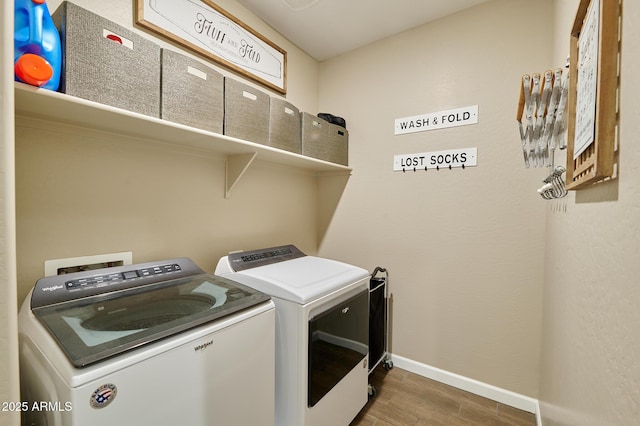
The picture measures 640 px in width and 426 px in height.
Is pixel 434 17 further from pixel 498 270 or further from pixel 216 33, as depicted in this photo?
pixel 498 270

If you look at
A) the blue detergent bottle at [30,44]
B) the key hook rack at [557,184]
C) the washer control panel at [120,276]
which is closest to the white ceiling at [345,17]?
the blue detergent bottle at [30,44]

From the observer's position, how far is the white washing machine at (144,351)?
688 mm

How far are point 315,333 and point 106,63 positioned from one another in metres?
1.43

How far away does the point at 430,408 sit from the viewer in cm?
174

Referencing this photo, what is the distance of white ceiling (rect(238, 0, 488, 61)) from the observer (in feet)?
6.01

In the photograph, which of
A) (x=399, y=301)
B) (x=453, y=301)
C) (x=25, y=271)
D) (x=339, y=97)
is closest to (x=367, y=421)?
(x=399, y=301)

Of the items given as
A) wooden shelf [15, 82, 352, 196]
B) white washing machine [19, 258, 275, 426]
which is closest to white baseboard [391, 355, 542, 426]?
white washing machine [19, 258, 275, 426]

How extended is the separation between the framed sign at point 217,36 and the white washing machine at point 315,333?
4.22 ft

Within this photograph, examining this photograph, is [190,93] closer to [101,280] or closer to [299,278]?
[101,280]

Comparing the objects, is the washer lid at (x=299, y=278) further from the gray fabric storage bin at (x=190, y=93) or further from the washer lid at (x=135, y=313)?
the gray fabric storage bin at (x=190, y=93)

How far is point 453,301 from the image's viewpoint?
1.96 metres

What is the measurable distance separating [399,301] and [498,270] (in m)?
0.75

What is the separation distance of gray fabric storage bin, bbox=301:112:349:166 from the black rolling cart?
100cm

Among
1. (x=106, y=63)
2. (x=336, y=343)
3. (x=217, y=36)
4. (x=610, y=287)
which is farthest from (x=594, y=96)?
(x=217, y=36)
